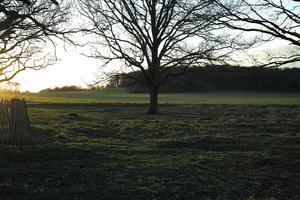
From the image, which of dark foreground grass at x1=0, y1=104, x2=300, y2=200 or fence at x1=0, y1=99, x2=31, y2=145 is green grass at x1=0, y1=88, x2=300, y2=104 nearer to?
→ dark foreground grass at x1=0, y1=104, x2=300, y2=200

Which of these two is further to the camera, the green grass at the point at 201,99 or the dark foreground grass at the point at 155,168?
the green grass at the point at 201,99

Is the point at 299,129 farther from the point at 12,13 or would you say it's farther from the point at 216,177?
the point at 12,13

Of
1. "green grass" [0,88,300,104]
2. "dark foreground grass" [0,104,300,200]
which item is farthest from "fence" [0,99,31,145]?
"green grass" [0,88,300,104]

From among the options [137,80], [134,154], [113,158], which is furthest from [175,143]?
[137,80]

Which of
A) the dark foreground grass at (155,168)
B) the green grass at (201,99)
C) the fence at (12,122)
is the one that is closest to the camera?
the dark foreground grass at (155,168)

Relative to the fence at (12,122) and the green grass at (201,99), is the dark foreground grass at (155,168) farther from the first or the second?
the green grass at (201,99)

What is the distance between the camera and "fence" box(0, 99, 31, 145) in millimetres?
10508

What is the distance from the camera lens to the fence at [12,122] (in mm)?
10508

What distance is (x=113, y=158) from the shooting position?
9523 millimetres

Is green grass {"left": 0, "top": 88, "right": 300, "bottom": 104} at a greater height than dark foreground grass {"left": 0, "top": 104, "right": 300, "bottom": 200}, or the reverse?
green grass {"left": 0, "top": 88, "right": 300, "bottom": 104}

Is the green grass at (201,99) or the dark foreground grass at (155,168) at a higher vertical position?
the green grass at (201,99)

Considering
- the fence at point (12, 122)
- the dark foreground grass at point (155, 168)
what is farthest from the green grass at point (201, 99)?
the fence at point (12, 122)

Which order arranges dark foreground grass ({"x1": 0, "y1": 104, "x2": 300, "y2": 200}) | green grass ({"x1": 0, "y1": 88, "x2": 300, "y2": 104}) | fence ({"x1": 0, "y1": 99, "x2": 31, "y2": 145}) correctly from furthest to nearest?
green grass ({"x1": 0, "y1": 88, "x2": 300, "y2": 104})
fence ({"x1": 0, "y1": 99, "x2": 31, "y2": 145})
dark foreground grass ({"x1": 0, "y1": 104, "x2": 300, "y2": 200})

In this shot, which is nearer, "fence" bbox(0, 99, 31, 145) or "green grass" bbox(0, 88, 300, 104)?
"fence" bbox(0, 99, 31, 145)
